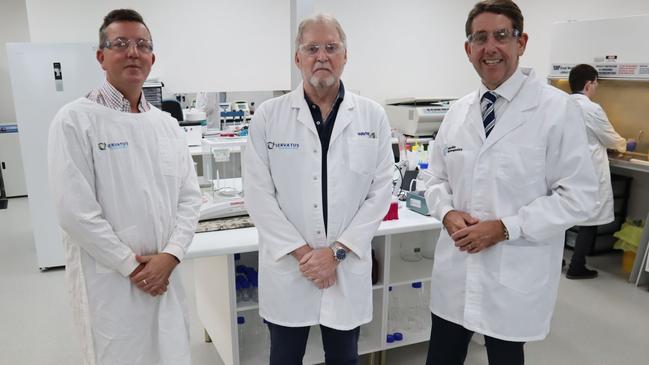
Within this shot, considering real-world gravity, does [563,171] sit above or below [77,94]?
below

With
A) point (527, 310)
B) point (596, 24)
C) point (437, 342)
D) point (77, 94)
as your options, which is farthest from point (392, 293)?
point (596, 24)

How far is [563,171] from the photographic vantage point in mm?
1463

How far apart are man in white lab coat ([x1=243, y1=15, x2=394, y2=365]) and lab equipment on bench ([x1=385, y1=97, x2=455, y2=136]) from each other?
9.29 ft

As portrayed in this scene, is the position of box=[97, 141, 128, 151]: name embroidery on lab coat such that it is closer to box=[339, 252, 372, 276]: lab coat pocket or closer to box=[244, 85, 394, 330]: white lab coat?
box=[244, 85, 394, 330]: white lab coat

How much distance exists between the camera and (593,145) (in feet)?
11.7

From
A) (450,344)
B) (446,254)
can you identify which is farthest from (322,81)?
(450,344)

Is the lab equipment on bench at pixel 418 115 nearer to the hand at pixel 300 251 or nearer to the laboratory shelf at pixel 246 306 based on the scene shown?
the laboratory shelf at pixel 246 306

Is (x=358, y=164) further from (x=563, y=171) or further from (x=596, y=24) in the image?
(x=596, y=24)

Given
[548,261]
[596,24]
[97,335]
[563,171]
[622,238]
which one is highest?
[596,24]

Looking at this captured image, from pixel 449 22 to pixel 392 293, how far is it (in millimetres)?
3884

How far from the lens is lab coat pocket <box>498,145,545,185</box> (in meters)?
1.46

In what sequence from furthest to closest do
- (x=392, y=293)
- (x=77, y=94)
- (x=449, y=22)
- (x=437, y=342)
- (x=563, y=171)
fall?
1. (x=449, y=22)
2. (x=77, y=94)
3. (x=392, y=293)
4. (x=437, y=342)
5. (x=563, y=171)

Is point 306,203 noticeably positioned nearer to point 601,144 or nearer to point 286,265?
point 286,265

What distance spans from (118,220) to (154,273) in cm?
20
